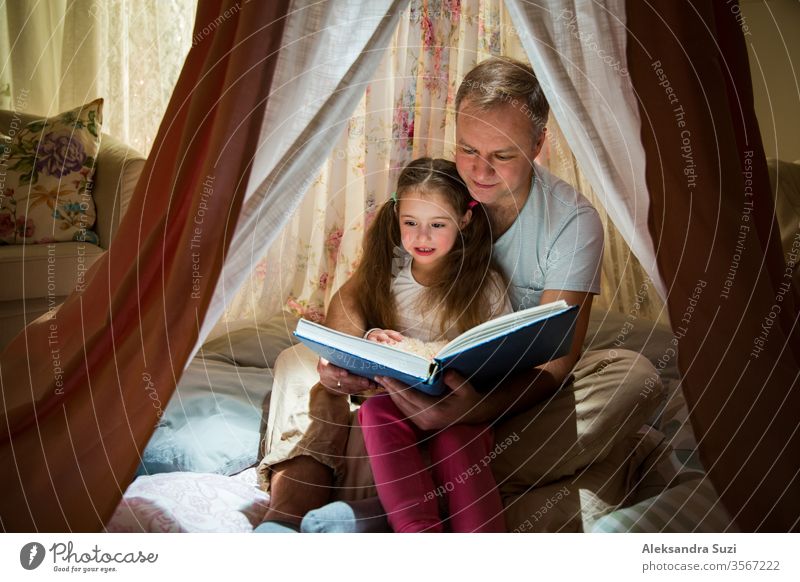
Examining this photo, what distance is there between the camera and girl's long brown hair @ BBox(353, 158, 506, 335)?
170cm

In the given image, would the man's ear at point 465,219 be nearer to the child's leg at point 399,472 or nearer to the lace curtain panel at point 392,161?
the lace curtain panel at point 392,161

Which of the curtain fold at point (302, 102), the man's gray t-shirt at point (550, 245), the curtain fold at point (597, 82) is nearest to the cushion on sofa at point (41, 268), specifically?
the curtain fold at point (302, 102)

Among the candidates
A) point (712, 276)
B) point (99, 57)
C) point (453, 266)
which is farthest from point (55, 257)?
point (712, 276)

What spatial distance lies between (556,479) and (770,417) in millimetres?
448

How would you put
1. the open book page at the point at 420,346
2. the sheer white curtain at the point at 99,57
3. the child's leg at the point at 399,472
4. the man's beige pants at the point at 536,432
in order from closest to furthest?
the child's leg at the point at 399,472, the man's beige pants at the point at 536,432, the open book page at the point at 420,346, the sheer white curtain at the point at 99,57

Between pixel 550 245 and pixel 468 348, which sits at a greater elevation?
pixel 550 245

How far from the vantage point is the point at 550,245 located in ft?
5.59

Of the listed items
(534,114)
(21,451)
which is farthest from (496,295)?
(21,451)

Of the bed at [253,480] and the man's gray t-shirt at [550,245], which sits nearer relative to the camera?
the bed at [253,480]

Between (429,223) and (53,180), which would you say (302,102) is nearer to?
(429,223)

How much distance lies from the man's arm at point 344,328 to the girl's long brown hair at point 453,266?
1.0 inches

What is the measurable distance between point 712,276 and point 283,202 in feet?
2.91

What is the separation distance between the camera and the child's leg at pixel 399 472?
1451 millimetres
